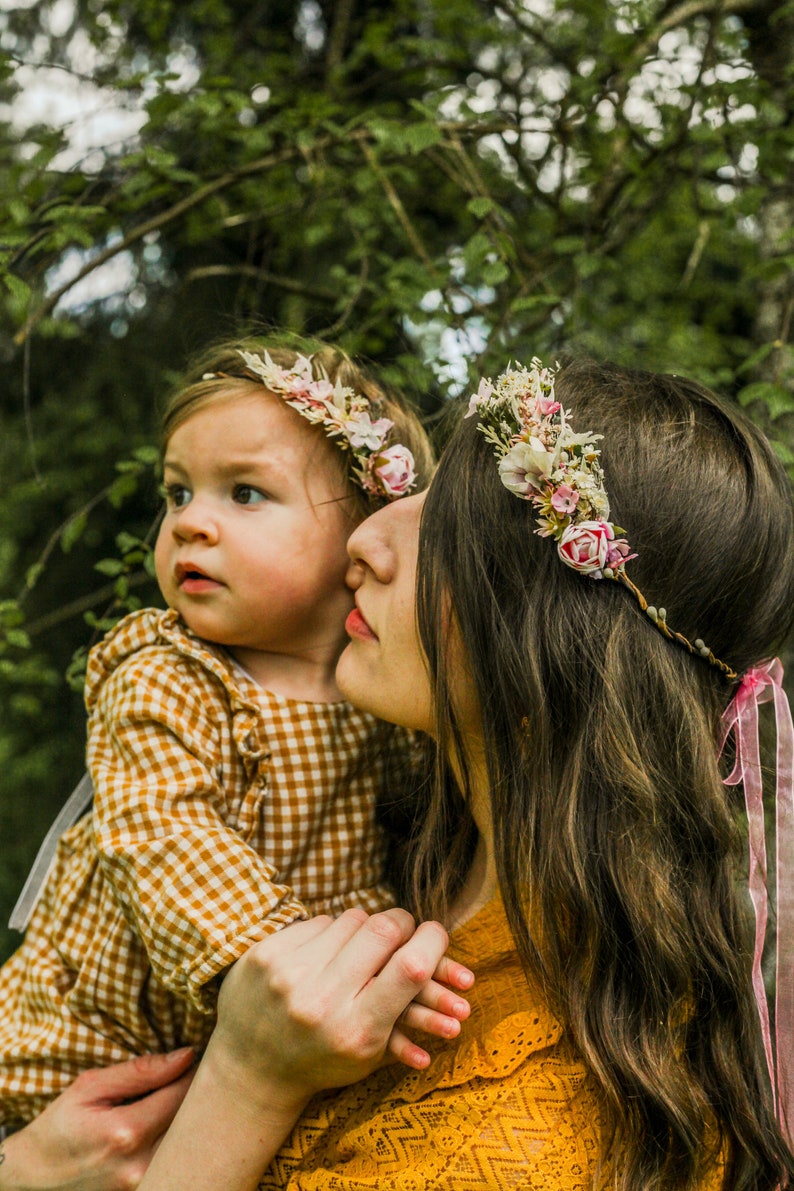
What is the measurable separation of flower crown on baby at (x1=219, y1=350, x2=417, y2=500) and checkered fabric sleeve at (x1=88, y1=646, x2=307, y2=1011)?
45cm

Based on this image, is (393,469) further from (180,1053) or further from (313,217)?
(313,217)

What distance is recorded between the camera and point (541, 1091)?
4.41ft

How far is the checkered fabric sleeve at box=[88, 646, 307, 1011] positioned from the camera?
1445 mm

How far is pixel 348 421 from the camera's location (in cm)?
178

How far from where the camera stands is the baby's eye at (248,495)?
1.75 meters

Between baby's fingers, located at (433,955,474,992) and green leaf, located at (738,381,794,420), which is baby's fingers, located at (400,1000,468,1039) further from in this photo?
green leaf, located at (738,381,794,420)

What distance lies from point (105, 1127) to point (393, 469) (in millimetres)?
1158

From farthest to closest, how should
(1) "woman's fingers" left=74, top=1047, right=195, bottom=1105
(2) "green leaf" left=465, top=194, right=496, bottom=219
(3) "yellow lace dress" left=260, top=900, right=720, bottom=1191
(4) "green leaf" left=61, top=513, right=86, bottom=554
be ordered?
1. (4) "green leaf" left=61, top=513, right=86, bottom=554
2. (2) "green leaf" left=465, top=194, right=496, bottom=219
3. (1) "woman's fingers" left=74, top=1047, right=195, bottom=1105
4. (3) "yellow lace dress" left=260, top=900, right=720, bottom=1191

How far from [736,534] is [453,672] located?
0.43 m

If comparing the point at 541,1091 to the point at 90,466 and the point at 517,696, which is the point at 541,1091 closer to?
the point at 517,696

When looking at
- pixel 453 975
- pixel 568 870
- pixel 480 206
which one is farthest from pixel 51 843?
pixel 480 206

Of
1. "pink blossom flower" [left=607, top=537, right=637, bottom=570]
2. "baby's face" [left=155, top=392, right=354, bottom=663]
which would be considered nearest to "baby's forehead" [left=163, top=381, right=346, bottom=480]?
"baby's face" [left=155, top=392, right=354, bottom=663]

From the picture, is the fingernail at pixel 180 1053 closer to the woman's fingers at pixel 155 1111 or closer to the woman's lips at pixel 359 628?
the woman's fingers at pixel 155 1111

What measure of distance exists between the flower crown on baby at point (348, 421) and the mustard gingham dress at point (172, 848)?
0.40 meters
